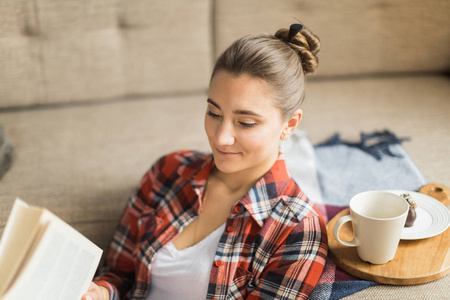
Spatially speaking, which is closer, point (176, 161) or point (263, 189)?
point (263, 189)

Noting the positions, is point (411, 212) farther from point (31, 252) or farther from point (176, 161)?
point (31, 252)

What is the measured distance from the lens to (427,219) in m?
1.11

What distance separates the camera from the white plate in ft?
3.48

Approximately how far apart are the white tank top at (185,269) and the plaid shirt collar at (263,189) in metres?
0.10

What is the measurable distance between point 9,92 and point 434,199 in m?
1.57

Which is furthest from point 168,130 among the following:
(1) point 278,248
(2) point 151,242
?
(1) point 278,248

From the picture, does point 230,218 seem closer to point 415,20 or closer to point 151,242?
point 151,242

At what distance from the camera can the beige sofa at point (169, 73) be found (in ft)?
5.56

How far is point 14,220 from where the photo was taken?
2.50 feet

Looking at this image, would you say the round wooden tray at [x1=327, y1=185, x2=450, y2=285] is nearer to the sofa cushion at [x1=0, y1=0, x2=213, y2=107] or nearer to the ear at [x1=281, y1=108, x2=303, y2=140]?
the ear at [x1=281, y1=108, x2=303, y2=140]

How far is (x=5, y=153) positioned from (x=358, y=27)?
57.2 inches

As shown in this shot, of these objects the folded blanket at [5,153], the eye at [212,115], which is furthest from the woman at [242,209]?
the folded blanket at [5,153]

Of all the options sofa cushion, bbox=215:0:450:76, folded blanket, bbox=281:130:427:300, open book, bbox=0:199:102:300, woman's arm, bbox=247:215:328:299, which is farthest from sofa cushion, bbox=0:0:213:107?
open book, bbox=0:199:102:300

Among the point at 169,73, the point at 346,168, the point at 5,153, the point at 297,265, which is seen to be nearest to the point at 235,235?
the point at 297,265
